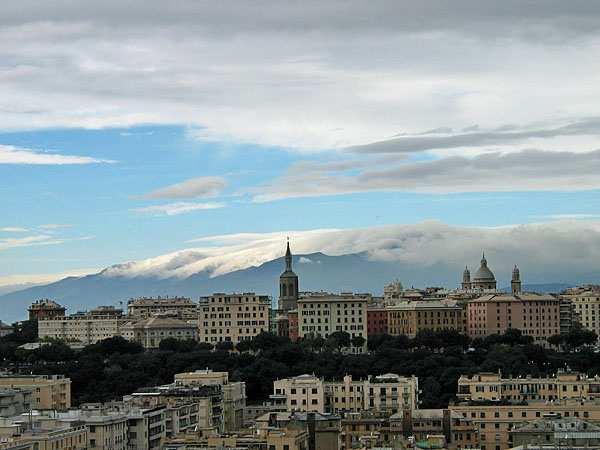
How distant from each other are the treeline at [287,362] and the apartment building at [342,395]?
2.64 m

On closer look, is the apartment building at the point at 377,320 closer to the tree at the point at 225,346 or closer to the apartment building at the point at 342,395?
the tree at the point at 225,346

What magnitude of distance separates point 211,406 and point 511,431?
19858mm

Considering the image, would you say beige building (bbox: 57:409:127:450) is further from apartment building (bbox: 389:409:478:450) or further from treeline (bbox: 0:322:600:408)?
treeline (bbox: 0:322:600:408)

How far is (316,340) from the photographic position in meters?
163

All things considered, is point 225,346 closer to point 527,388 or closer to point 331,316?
point 331,316

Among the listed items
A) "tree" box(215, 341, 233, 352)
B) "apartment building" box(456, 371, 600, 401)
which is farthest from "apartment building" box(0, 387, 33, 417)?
"tree" box(215, 341, 233, 352)

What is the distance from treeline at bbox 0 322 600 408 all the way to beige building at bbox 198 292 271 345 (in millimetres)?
19287

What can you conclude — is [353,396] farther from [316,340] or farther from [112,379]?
[316,340]

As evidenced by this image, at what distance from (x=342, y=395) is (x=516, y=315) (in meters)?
83.5

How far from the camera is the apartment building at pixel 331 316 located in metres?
182

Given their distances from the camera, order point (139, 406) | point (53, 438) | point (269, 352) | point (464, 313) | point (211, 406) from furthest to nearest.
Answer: point (464, 313), point (269, 352), point (211, 406), point (139, 406), point (53, 438)

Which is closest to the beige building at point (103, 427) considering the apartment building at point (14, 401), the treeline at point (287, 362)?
the apartment building at point (14, 401)

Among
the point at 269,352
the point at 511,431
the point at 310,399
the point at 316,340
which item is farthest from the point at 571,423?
the point at 316,340

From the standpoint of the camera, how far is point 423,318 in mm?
186625
